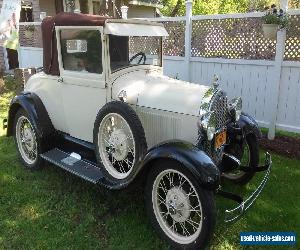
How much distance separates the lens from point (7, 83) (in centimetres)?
1058

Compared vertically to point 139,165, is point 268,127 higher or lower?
lower

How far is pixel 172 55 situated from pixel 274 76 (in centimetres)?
255

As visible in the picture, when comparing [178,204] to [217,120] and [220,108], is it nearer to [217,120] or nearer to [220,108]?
[217,120]

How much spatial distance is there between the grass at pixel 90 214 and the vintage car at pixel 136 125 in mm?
261

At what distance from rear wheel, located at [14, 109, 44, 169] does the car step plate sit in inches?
13.5

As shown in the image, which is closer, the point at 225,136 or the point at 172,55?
the point at 225,136

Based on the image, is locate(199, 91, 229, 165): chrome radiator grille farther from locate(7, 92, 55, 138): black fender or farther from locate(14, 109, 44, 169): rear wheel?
locate(14, 109, 44, 169): rear wheel

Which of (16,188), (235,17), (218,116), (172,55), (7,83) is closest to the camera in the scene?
(218,116)

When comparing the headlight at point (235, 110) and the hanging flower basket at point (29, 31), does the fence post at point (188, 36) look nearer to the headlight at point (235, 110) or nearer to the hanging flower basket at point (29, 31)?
the headlight at point (235, 110)

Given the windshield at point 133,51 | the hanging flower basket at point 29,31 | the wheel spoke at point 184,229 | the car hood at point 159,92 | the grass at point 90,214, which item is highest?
the hanging flower basket at point 29,31

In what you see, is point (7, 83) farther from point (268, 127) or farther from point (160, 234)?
point (160, 234)

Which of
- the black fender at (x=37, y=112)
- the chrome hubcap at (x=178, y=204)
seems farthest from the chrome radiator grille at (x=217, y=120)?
the black fender at (x=37, y=112)

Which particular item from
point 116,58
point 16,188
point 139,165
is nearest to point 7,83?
point 16,188

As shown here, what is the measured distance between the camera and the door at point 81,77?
3.94 m
